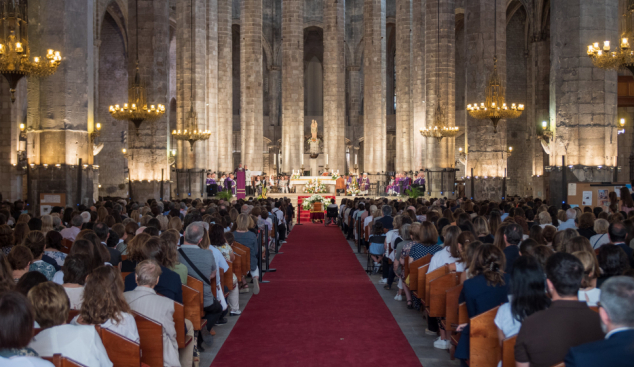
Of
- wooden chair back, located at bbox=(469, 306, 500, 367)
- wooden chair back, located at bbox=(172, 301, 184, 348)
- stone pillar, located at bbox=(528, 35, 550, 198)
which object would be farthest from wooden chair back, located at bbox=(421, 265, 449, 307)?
stone pillar, located at bbox=(528, 35, 550, 198)

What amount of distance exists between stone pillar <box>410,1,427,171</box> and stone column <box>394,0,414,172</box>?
1.60 meters

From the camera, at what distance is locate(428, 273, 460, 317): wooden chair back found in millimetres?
6141

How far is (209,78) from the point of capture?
1134 inches

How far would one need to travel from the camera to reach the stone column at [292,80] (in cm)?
3444

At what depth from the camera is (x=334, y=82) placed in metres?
35.0

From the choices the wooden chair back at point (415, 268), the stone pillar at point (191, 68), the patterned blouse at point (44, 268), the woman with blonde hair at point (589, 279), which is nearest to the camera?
the woman with blonde hair at point (589, 279)

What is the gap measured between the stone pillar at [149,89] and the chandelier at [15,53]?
9.26 meters

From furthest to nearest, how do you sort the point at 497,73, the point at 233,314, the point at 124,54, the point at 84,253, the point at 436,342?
1. the point at 124,54
2. the point at 497,73
3. the point at 233,314
4. the point at 436,342
5. the point at 84,253

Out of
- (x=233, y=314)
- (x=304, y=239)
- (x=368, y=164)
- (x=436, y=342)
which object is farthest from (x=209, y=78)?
(x=436, y=342)

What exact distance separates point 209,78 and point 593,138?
1821cm

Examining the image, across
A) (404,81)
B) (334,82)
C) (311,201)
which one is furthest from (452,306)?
(334,82)

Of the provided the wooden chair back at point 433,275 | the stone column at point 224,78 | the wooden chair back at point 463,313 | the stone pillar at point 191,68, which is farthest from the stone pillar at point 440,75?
the wooden chair back at point 463,313

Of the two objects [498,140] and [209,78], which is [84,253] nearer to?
[498,140]

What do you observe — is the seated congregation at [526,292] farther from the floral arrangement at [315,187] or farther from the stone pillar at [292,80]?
the stone pillar at [292,80]
